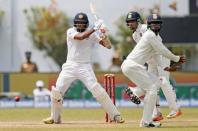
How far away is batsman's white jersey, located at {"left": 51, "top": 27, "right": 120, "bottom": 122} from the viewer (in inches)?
535

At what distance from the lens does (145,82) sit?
12.7 m

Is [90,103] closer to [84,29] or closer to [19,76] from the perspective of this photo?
[19,76]

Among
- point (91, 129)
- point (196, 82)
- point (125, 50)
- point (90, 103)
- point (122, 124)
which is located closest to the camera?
point (91, 129)

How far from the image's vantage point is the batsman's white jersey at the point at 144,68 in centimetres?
1262

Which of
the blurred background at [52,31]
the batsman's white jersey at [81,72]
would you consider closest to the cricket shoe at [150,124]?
the batsman's white jersey at [81,72]

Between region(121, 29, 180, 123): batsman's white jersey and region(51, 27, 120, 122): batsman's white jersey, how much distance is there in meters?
0.93

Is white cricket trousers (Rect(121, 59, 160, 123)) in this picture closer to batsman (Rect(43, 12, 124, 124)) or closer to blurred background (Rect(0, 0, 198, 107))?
batsman (Rect(43, 12, 124, 124))

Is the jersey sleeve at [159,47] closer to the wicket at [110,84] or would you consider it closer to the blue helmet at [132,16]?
the blue helmet at [132,16]

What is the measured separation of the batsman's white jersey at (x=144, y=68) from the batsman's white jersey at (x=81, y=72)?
3.04 ft

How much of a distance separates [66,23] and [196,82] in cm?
2473

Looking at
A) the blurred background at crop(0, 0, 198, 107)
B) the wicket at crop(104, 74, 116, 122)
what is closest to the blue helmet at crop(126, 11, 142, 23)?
the wicket at crop(104, 74, 116, 122)

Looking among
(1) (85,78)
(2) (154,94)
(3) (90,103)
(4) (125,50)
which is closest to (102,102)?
(1) (85,78)

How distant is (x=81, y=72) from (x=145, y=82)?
1318 millimetres

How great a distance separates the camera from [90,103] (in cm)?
2228
